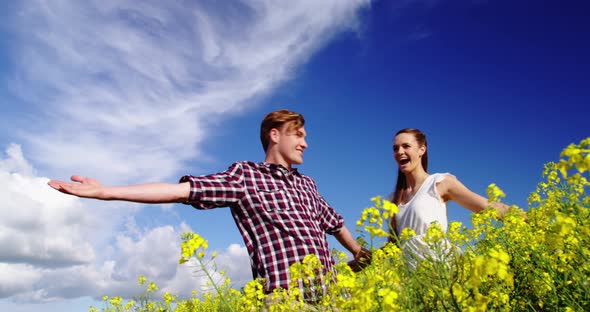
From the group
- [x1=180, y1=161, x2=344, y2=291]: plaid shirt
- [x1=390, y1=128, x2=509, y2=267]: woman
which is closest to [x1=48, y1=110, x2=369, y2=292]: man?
[x1=180, y1=161, x2=344, y2=291]: plaid shirt

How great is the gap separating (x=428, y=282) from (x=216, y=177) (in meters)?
1.68

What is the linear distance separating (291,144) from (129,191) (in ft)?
4.34

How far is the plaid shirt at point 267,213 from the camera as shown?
3.02 metres

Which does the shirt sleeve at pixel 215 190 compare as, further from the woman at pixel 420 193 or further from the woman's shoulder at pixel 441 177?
the woman's shoulder at pixel 441 177

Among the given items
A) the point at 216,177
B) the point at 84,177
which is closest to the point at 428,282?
the point at 216,177

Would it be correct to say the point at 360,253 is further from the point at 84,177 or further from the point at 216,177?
the point at 84,177

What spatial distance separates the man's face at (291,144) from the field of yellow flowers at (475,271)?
97 cm

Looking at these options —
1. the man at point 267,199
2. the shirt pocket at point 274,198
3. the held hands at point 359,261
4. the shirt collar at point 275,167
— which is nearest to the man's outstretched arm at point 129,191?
the man at point 267,199

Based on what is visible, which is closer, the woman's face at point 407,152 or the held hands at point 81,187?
the held hands at point 81,187

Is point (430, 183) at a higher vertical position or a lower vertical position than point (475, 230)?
higher

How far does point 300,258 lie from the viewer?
3.03 metres

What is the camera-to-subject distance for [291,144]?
3.57 meters

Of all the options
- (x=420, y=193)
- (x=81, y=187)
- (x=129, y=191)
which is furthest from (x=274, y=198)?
(x=420, y=193)

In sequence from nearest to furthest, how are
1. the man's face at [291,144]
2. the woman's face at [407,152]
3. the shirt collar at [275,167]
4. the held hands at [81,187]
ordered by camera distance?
the held hands at [81,187], the shirt collar at [275,167], the man's face at [291,144], the woman's face at [407,152]
